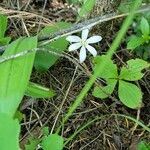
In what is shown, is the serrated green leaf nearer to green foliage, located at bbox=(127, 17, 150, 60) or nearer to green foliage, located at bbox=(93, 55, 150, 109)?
green foliage, located at bbox=(127, 17, 150, 60)

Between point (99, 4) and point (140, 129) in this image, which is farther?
point (99, 4)

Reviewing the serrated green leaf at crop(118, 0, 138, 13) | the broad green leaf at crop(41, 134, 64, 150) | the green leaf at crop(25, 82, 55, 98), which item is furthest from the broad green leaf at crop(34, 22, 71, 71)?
the broad green leaf at crop(41, 134, 64, 150)

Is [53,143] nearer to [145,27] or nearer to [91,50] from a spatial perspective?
[91,50]

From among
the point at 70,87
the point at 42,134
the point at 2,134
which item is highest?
the point at 2,134

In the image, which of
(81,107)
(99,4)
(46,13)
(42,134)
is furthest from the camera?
(46,13)

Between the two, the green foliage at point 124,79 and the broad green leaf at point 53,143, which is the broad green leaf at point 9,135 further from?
the green foliage at point 124,79

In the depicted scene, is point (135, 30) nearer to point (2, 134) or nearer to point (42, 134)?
point (42, 134)

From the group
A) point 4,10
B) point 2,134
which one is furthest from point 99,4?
point 2,134
